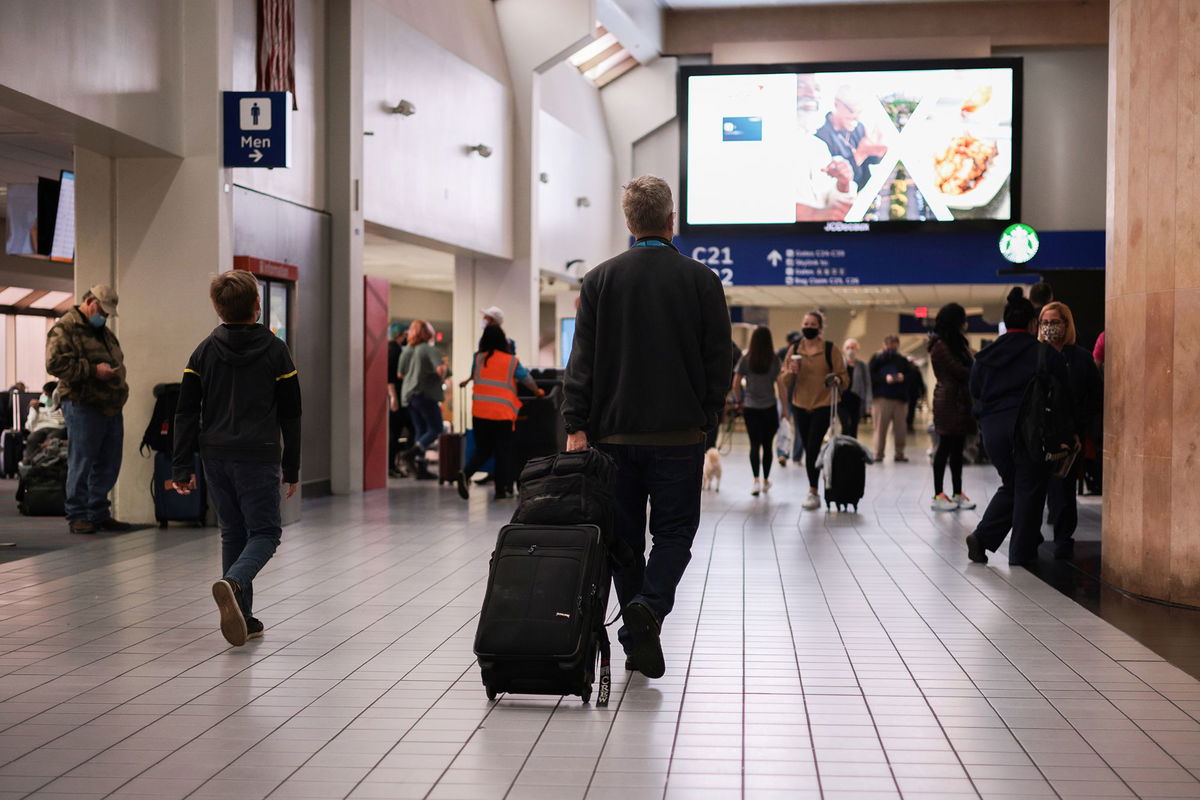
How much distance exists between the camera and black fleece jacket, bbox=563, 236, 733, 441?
4664 mm

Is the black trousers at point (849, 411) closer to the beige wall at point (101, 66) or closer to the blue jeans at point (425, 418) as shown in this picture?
the blue jeans at point (425, 418)

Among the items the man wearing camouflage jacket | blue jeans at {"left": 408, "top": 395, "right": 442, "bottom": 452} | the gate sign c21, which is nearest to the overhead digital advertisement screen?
the gate sign c21

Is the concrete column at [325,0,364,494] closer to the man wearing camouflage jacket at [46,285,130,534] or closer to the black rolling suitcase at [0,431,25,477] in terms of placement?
the man wearing camouflage jacket at [46,285,130,534]

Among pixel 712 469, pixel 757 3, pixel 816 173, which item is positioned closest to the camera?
pixel 712 469

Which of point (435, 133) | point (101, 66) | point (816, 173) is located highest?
point (816, 173)

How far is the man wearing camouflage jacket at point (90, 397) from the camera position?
874 centimetres

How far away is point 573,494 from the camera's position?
445cm

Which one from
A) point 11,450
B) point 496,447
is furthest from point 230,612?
point 11,450

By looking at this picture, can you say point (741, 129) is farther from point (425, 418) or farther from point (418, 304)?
point (418, 304)

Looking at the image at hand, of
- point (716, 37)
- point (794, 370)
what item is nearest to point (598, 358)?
point (794, 370)

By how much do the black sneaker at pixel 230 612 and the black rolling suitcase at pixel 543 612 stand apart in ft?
4.31

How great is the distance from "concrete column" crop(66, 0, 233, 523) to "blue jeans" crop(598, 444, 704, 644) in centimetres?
552

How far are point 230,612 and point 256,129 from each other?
5.20 m

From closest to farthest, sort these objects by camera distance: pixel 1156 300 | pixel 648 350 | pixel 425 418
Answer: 1. pixel 648 350
2. pixel 1156 300
3. pixel 425 418
